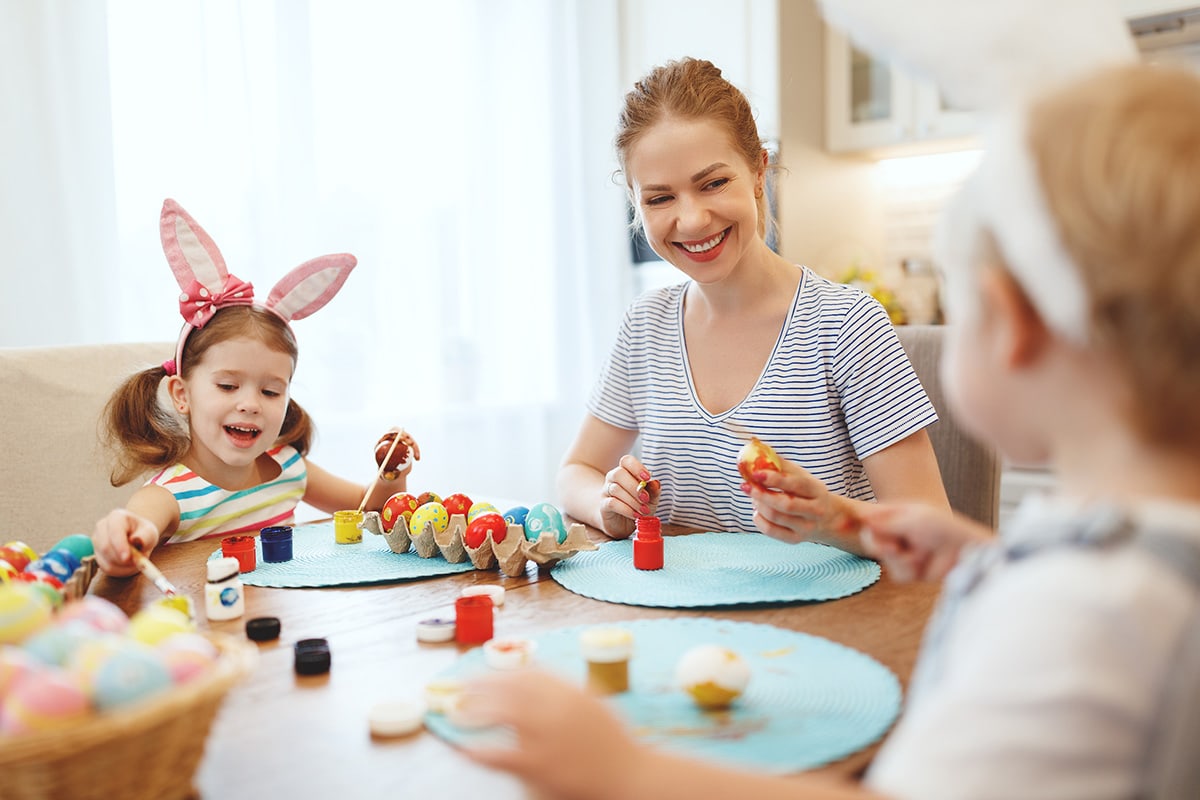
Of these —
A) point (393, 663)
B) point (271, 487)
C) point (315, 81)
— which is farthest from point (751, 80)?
point (393, 663)

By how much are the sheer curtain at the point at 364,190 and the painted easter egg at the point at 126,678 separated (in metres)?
2.21

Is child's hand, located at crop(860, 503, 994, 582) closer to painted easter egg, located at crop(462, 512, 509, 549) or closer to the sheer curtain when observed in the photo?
painted easter egg, located at crop(462, 512, 509, 549)

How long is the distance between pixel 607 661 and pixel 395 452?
0.98 meters

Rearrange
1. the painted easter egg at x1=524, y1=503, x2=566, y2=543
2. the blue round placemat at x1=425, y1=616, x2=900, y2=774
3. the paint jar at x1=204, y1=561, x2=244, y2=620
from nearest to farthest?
1. the blue round placemat at x1=425, y1=616, x2=900, y2=774
2. the paint jar at x1=204, y1=561, x2=244, y2=620
3. the painted easter egg at x1=524, y1=503, x2=566, y2=543

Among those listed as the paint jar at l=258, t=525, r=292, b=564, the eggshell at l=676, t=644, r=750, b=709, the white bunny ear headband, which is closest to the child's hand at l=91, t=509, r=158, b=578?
the paint jar at l=258, t=525, r=292, b=564

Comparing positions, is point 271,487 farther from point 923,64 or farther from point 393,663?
point 923,64

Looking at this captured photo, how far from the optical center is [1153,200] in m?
0.56

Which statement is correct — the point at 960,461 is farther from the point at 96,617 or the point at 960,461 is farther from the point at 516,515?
the point at 96,617

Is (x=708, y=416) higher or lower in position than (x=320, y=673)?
higher

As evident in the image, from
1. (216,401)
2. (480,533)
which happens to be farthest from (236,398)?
(480,533)

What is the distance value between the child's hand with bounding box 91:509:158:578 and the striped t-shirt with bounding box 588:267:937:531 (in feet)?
2.78

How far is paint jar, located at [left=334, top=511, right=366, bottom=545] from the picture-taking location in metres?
1.51

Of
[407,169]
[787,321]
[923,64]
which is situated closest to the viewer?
[923,64]

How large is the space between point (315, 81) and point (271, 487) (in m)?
1.81
